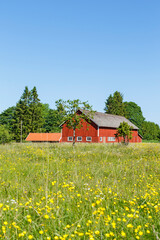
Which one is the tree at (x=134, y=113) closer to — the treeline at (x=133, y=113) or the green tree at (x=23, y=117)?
the treeline at (x=133, y=113)

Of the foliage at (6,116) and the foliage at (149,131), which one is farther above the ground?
the foliage at (6,116)

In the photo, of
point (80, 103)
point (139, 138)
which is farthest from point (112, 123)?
point (80, 103)

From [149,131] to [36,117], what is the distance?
35.0 meters

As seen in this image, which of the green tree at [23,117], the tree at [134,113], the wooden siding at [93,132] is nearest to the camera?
the wooden siding at [93,132]

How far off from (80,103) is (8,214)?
20944mm

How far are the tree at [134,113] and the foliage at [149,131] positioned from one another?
1.85m

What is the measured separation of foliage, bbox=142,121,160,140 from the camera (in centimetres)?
6331

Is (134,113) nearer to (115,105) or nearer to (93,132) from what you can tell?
(115,105)

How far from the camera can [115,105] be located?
68.1 metres

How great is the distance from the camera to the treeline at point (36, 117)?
5137cm

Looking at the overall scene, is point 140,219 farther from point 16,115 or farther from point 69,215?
point 16,115

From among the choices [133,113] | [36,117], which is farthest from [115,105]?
[36,117]

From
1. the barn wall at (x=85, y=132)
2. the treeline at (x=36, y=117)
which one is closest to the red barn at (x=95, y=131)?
the barn wall at (x=85, y=132)

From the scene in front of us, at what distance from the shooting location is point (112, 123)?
4134 centimetres
